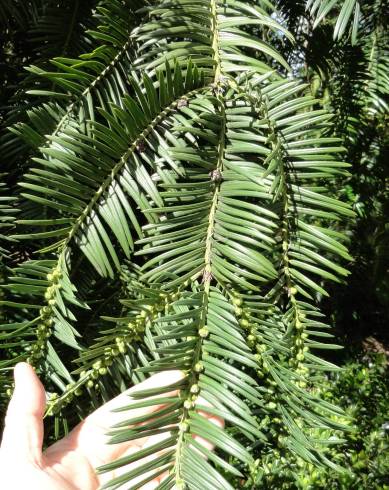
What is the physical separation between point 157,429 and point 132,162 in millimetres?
287

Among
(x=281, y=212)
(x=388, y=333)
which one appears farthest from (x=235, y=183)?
(x=388, y=333)

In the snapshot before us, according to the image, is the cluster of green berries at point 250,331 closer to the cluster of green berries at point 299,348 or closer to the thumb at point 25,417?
the cluster of green berries at point 299,348

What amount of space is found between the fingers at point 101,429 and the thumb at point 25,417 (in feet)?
0.19

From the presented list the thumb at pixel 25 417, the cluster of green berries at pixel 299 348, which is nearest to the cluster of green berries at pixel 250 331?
the cluster of green berries at pixel 299 348

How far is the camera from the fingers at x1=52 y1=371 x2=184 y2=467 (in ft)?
1.70

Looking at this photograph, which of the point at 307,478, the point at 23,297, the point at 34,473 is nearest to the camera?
the point at 34,473

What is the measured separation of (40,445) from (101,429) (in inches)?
3.8

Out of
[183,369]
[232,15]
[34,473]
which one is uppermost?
[232,15]

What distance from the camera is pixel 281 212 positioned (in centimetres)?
50

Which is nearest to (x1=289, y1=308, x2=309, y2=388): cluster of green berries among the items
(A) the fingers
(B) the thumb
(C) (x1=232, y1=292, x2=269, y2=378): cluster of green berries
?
(C) (x1=232, y1=292, x2=269, y2=378): cluster of green berries

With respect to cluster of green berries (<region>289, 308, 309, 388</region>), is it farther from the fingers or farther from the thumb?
the thumb

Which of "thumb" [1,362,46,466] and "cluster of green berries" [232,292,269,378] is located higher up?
"cluster of green berries" [232,292,269,378]

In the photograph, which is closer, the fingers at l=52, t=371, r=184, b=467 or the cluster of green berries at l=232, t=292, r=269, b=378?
the cluster of green berries at l=232, t=292, r=269, b=378

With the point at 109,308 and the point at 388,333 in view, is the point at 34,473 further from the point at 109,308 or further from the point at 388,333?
the point at 388,333
